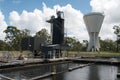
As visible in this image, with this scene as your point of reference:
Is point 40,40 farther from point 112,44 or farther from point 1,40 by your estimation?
point 112,44

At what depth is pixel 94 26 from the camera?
5812 inches

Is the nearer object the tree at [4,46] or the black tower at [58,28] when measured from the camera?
the black tower at [58,28]

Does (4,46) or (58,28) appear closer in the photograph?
(58,28)

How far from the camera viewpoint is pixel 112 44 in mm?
143125

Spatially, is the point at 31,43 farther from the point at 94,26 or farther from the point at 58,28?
the point at 94,26

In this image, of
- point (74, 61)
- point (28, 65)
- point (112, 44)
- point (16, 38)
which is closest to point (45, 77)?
point (28, 65)

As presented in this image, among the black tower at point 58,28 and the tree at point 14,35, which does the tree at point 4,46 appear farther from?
the black tower at point 58,28

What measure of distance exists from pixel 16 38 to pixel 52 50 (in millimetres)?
48779

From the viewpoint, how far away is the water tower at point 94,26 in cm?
14376

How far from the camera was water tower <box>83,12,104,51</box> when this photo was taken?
143762 mm

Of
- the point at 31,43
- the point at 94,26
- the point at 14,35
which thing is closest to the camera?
the point at 31,43

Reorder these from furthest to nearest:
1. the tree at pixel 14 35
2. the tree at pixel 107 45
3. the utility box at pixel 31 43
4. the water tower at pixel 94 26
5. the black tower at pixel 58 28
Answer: the water tower at pixel 94 26 → the tree at pixel 107 45 → the tree at pixel 14 35 → the black tower at pixel 58 28 → the utility box at pixel 31 43

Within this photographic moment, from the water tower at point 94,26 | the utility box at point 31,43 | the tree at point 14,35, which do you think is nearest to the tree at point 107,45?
the water tower at point 94,26

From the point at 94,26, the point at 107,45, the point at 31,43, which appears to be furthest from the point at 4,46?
the point at 107,45
